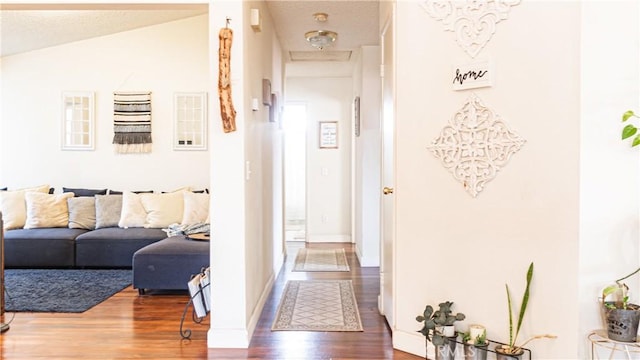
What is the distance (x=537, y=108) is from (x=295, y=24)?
9.03 feet

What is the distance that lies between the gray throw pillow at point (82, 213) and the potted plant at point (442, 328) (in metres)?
4.19

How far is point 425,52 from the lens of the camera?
8.34ft

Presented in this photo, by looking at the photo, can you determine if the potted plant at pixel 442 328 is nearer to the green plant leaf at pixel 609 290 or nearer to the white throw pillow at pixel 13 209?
the green plant leaf at pixel 609 290

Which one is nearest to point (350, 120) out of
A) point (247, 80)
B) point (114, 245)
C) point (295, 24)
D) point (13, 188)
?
point (295, 24)

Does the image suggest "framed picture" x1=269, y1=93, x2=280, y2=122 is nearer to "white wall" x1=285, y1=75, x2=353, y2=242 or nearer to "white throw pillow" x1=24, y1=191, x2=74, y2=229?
"white wall" x1=285, y1=75, x2=353, y2=242

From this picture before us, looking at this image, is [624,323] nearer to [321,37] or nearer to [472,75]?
[472,75]

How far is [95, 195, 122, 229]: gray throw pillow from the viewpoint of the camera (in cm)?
514

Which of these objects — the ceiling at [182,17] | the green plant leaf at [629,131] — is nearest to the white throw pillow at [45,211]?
the ceiling at [182,17]

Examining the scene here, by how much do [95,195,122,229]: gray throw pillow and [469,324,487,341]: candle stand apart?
4.22 metres

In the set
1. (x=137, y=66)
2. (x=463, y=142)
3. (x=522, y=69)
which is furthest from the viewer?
(x=137, y=66)

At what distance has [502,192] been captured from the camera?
2.26m

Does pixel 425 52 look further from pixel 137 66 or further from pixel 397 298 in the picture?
pixel 137 66

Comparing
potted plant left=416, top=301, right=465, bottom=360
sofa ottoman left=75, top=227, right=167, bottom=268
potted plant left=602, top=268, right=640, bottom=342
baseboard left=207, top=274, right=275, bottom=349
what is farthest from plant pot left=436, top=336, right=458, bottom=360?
sofa ottoman left=75, top=227, right=167, bottom=268

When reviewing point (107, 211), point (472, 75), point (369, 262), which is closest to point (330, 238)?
point (369, 262)
